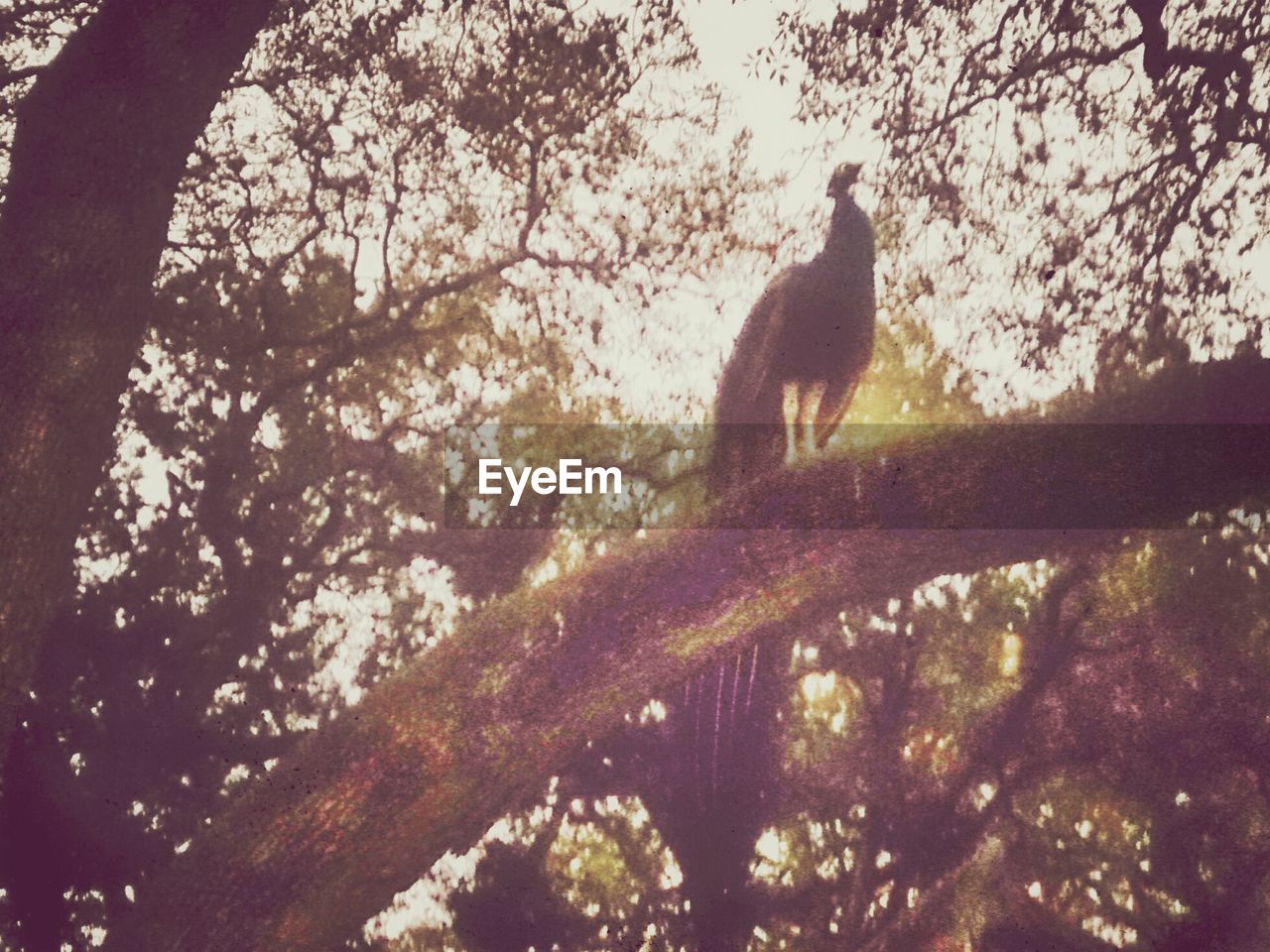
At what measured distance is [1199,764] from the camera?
12.3m

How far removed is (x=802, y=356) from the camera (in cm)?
711

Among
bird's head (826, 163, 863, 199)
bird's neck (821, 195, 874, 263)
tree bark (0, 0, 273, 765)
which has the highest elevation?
bird's head (826, 163, 863, 199)

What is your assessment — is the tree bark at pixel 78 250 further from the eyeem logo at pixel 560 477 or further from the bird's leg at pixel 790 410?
the eyeem logo at pixel 560 477

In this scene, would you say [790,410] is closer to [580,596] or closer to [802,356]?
[802,356]

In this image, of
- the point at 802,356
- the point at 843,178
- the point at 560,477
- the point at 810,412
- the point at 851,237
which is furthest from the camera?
the point at 560,477

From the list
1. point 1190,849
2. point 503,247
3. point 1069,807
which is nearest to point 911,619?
point 1069,807

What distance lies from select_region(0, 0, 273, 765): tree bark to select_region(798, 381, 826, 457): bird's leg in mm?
4775

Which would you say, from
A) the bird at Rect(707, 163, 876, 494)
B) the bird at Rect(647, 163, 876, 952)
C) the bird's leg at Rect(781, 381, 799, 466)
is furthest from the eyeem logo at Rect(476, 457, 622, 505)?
the bird's leg at Rect(781, 381, 799, 466)

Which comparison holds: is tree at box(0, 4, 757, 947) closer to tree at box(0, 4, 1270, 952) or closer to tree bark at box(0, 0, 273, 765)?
tree at box(0, 4, 1270, 952)

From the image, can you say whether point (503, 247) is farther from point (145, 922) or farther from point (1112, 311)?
point (145, 922)

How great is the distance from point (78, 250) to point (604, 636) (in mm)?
3035

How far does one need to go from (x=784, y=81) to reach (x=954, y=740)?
9.88m

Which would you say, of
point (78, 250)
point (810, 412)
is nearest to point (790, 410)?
point (810, 412)

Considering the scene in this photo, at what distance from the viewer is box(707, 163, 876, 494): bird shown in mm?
6758
